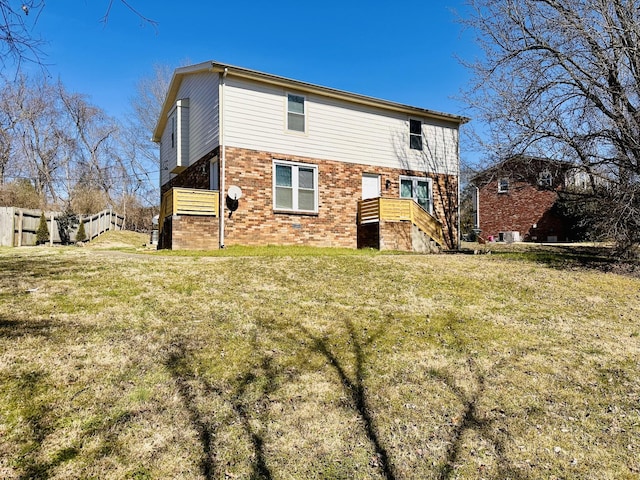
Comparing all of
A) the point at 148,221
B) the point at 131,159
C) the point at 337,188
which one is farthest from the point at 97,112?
the point at 337,188

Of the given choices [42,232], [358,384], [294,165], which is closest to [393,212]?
[294,165]

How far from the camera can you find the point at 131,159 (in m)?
34.4

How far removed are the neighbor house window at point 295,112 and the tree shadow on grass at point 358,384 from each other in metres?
9.49

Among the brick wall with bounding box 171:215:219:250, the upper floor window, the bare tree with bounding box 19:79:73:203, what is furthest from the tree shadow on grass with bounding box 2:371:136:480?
the bare tree with bounding box 19:79:73:203

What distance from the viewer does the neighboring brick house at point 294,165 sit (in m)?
12.1

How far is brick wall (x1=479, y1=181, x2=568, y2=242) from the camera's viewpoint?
2542cm

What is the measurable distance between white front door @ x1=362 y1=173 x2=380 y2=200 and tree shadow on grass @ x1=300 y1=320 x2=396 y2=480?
32.6 ft

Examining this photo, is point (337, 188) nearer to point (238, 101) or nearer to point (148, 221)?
point (238, 101)

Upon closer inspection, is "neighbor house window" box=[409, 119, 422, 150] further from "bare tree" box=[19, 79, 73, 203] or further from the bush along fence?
"bare tree" box=[19, 79, 73, 203]

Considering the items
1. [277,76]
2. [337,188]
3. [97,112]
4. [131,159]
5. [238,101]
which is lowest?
[337,188]

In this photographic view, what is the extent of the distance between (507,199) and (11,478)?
1133 inches

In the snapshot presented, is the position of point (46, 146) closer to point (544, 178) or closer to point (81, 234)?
point (81, 234)

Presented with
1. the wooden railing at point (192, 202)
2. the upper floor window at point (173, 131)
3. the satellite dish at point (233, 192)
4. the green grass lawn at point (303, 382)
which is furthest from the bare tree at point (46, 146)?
the green grass lawn at point (303, 382)

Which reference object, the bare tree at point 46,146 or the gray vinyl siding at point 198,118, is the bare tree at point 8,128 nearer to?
the bare tree at point 46,146
